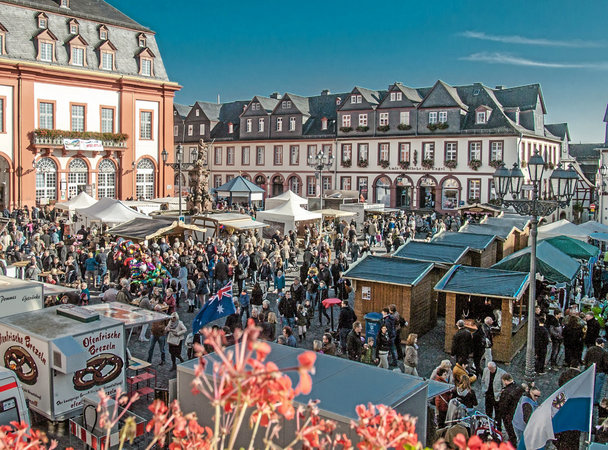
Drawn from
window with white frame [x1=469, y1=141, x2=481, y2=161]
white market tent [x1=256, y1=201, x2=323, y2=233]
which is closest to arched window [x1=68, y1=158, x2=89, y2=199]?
white market tent [x1=256, y1=201, x2=323, y2=233]

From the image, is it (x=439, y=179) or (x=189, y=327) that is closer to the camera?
(x=189, y=327)

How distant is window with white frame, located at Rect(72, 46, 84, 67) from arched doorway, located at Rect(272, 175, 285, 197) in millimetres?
22055

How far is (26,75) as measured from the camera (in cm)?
3922

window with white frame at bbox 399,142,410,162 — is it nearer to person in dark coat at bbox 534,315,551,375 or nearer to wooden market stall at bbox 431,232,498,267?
wooden market stall at bbox 431,232,498,267

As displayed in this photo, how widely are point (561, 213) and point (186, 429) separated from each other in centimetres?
4714

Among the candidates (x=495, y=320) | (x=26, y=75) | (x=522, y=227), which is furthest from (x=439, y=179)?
(x=495, y=320)

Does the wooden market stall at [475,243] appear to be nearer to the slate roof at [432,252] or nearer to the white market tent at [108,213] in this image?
the slate roof at [432,252]

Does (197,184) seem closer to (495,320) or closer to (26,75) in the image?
(26,75)

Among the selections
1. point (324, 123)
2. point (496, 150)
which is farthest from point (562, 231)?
point (324, 123)

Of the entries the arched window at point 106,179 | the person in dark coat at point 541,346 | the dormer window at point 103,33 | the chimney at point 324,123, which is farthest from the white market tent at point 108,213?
the chimney at point 324,123

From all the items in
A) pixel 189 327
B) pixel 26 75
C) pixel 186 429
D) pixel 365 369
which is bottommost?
pixel 189 327

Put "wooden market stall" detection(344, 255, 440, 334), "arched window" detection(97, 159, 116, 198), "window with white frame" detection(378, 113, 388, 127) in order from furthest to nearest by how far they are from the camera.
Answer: "window with white frame" detection(378, 113, 388, 127), "arched window" detection(97, 159, 116, 198), "wooden market stall" detection(344, 255, 440, 334)

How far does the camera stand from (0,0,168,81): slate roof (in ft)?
128

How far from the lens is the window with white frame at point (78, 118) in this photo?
42219 mm
